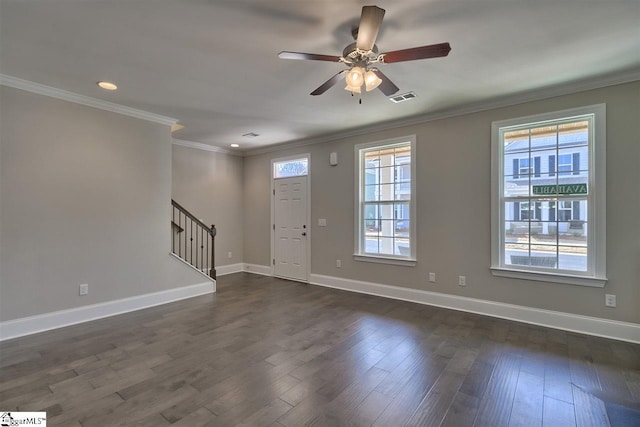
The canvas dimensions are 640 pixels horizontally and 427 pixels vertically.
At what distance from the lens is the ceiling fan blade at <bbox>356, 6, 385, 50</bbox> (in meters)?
1.83

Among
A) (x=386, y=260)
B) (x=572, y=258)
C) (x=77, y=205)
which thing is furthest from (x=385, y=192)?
(x=77, y=205)

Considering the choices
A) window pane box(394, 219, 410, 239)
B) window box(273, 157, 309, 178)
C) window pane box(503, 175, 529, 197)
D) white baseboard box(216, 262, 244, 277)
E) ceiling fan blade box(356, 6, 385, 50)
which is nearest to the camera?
ceiling fan blade box(356, 6, 385, 50)

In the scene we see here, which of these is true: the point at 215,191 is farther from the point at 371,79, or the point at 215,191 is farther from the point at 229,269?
the point at 371,79

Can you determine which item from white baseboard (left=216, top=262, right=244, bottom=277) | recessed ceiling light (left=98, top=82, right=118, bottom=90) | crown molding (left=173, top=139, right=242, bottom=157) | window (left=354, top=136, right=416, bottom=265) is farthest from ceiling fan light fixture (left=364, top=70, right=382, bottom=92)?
white baseboard (left=216, top=262, right=244, bottom=277)

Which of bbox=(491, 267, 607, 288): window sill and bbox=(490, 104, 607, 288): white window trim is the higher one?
bbox=(490, 104, 607, 288): white window trim

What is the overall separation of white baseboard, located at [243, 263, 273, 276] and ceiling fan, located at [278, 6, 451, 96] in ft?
14.9

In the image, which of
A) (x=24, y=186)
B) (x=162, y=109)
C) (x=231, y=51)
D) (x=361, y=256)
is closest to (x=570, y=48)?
(x=231, y=51)

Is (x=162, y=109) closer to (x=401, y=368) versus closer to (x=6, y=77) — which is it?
(x=6, y=77)

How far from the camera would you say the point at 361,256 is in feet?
16.3

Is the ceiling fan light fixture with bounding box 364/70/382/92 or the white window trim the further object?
the white window trim

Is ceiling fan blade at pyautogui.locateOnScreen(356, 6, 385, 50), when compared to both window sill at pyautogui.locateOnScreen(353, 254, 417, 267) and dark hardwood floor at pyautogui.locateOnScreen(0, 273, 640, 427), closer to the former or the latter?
dark hardwood floor at pyautogui.locateOnScreen(0, 273, 640, 427)

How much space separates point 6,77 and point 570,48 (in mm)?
5386

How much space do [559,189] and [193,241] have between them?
5759 mm

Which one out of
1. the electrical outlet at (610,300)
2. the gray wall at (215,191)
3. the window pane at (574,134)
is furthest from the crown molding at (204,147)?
the electrical outlet at (610,300)
